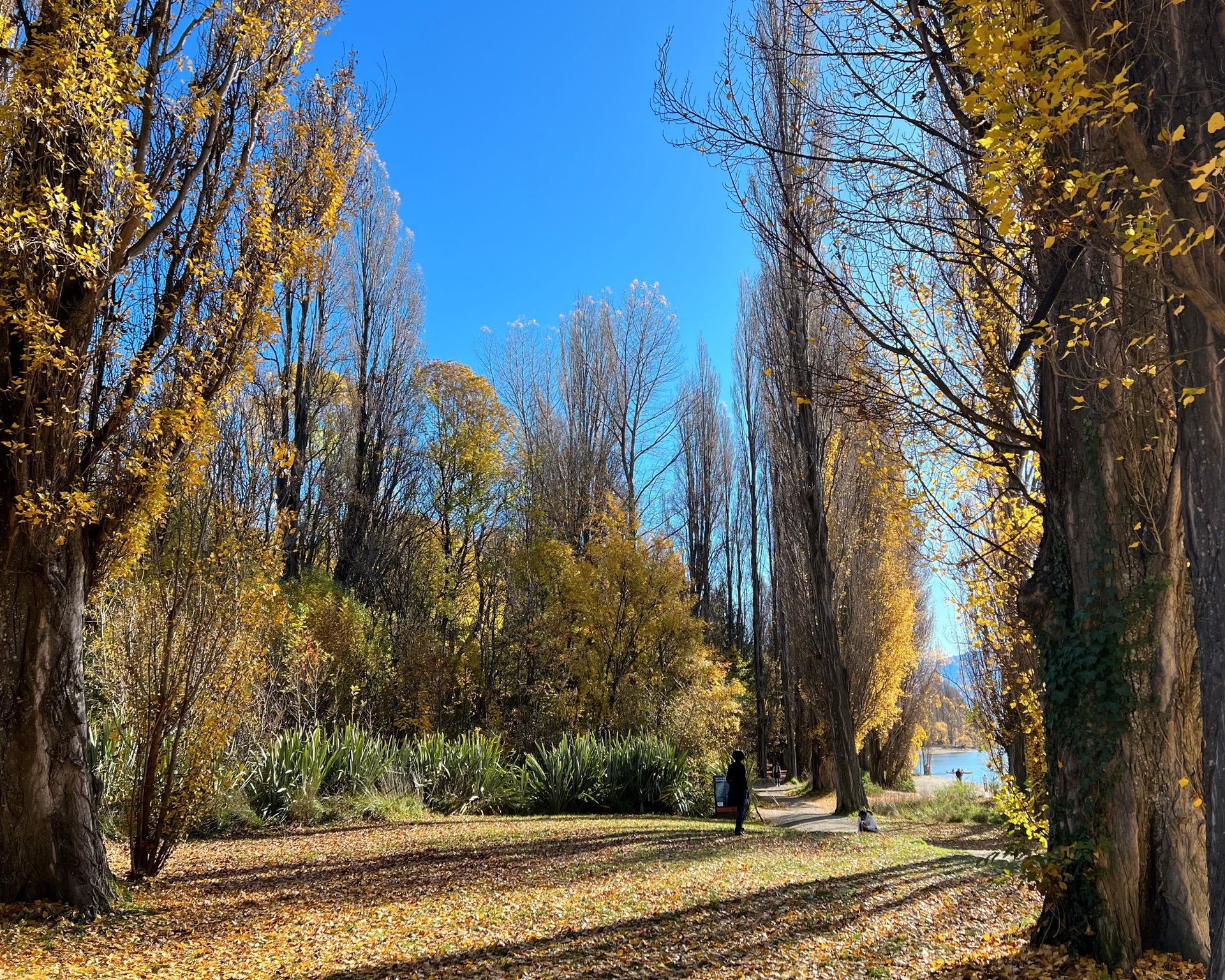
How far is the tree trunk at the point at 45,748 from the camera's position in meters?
4.69

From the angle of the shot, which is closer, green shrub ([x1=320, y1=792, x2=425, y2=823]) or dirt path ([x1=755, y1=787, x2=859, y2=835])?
green shrub ([x1=320, y1=792, x2=425, y2=823])

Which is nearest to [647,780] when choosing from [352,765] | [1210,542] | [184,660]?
[352,765]

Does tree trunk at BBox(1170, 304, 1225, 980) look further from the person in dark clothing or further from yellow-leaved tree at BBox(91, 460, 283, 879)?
the person in dark clothing

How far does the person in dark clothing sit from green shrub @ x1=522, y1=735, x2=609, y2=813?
3.00 meters

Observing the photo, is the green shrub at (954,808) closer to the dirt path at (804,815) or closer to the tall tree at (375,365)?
the dirt path at (804,815)

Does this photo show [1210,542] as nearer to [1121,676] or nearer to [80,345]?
[1121,676]

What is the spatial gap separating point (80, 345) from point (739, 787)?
8943mm

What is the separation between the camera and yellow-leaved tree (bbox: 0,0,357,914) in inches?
186

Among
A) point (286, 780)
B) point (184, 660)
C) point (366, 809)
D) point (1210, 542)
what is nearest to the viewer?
point (1210, 542)

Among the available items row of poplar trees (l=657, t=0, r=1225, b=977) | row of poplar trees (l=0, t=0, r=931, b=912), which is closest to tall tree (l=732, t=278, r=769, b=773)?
row of poplar trees (l=0, t=0, r=931, b=912)

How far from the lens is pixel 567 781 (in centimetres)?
1259

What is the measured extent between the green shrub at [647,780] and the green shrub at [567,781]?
0.19 meters

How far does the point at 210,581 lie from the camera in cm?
625

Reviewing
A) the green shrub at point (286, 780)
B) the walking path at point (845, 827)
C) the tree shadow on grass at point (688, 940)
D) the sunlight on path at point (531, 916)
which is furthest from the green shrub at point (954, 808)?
the green shrub at point (286, 780)
